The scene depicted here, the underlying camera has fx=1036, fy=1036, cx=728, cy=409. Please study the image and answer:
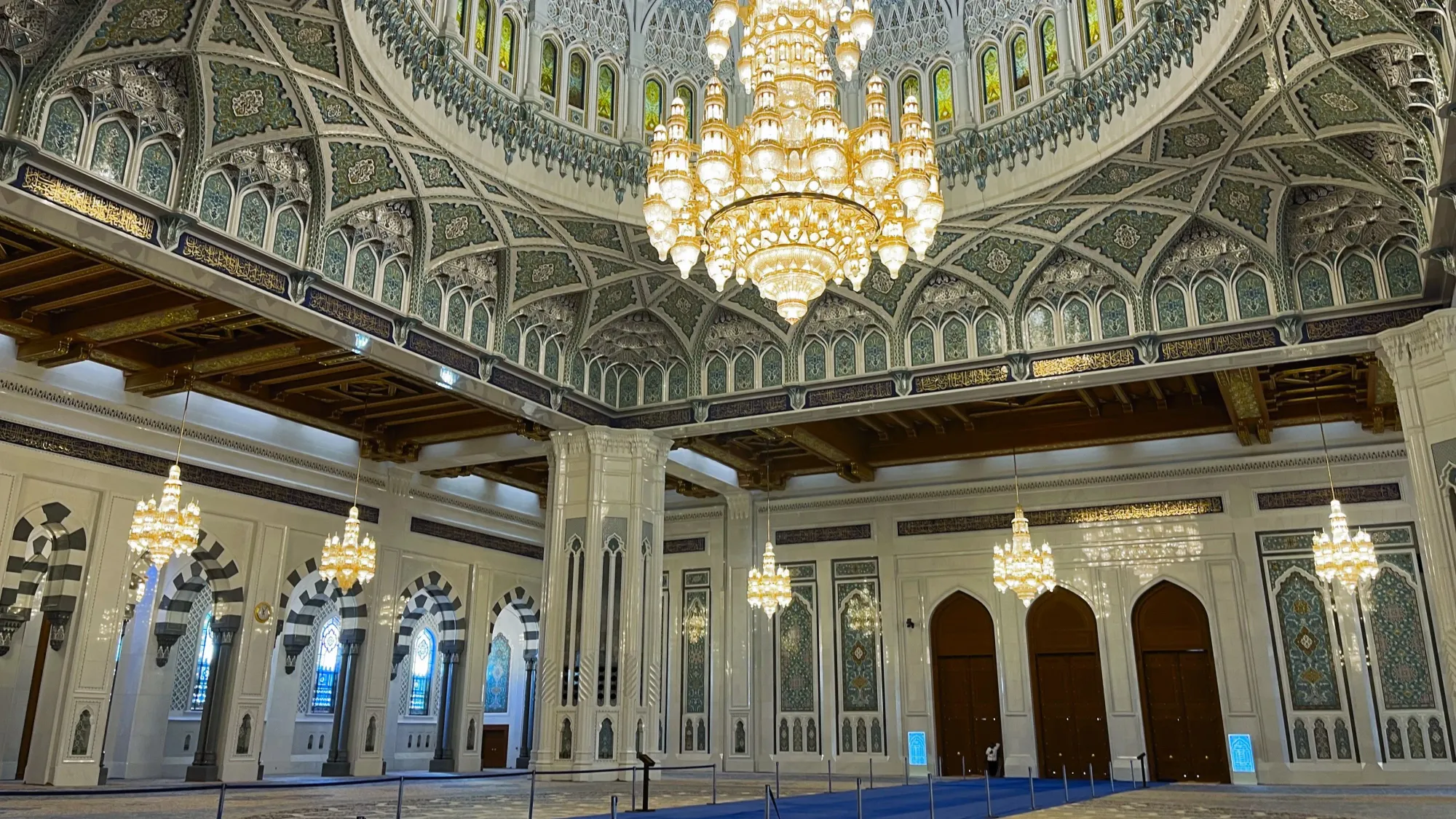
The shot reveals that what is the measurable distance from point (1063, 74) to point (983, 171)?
1.11 m

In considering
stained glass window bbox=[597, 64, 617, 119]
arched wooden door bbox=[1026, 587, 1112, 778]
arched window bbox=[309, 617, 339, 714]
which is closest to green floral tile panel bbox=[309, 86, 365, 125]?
stained glass window bbox=[597, 64, 617, 119]

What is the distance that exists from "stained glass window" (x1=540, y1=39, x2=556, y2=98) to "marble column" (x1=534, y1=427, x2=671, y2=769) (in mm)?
3783

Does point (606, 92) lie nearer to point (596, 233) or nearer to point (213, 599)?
point (596, 233)

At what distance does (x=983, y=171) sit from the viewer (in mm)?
9914

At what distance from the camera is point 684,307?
11719 millimetres

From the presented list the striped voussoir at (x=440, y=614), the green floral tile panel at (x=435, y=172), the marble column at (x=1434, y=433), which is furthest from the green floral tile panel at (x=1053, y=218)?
the striped voussoir at (x=440, y=614)

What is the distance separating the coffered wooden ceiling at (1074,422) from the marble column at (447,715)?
511cm

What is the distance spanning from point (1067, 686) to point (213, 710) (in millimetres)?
10412

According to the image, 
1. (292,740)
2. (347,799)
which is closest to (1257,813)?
(347,799)

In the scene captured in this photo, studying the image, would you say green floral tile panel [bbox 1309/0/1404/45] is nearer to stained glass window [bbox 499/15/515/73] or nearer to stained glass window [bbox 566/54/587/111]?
stained glass window [bbox 566/54/587/111]

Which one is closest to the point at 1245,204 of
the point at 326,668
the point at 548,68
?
the point at 548,68

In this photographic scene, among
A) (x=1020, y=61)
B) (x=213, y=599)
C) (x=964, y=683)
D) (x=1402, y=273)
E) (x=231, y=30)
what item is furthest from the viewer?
(x=964, y=683)

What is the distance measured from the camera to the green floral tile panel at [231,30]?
7168 millimetres

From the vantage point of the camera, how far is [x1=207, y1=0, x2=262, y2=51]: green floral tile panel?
7.17 meters
